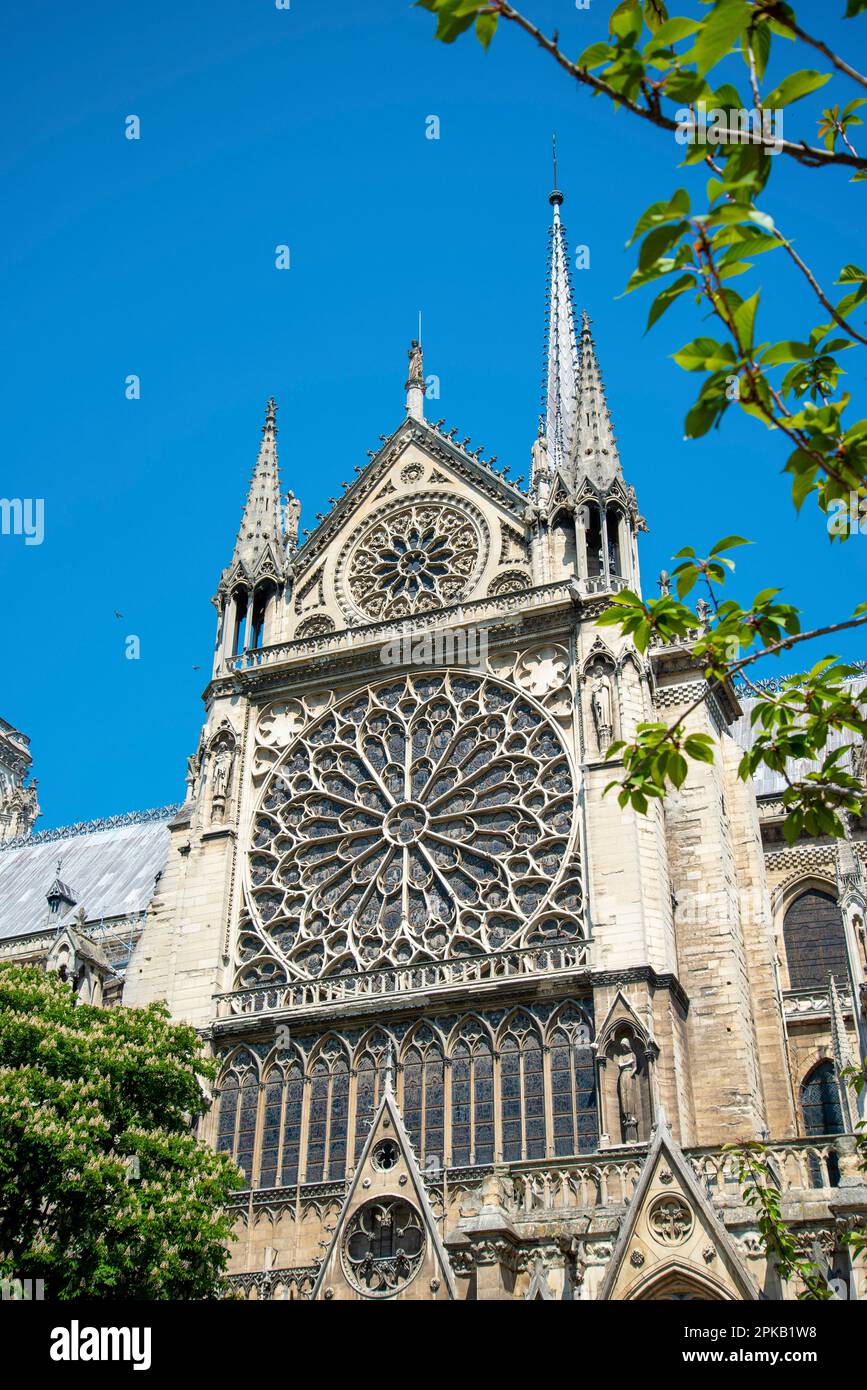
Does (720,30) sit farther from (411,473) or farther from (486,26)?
(411,473)

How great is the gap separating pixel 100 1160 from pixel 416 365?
21.5 metres

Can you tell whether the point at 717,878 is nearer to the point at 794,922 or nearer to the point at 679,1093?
the point at 679,1093

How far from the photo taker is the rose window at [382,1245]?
71.9ft

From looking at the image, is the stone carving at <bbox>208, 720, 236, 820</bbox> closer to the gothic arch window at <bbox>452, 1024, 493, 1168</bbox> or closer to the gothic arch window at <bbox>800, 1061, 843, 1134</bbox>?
the gothic arch window at <bbox>452, 1024, 493, 1168</bbox>

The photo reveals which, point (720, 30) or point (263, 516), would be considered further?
point (263, 516)

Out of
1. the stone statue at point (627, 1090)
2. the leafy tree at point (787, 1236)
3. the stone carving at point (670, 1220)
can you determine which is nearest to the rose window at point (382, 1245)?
the stone carving at point (670, 1220)

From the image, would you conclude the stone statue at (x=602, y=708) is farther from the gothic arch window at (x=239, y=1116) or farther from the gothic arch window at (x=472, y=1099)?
the gothic arch window at (x=239, y=1116)

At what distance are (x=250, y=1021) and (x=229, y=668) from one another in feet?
27.8

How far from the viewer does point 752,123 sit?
7844 millimetres

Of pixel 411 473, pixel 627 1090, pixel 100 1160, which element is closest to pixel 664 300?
pixel 100 1160

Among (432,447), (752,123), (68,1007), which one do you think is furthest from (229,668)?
(752,123)

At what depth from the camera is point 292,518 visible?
3584 cm

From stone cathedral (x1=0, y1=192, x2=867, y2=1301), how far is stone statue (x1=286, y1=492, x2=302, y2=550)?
8 centimetres

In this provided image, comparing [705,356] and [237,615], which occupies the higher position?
[237,615]
